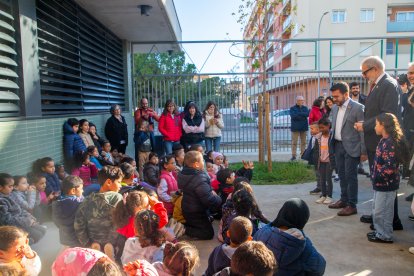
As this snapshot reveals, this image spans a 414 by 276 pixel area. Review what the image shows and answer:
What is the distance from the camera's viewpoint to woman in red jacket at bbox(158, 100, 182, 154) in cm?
855

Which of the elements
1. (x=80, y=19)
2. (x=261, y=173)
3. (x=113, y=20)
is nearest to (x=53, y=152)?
(x=80, y=19)

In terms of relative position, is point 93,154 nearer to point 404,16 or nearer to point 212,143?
point 212,143

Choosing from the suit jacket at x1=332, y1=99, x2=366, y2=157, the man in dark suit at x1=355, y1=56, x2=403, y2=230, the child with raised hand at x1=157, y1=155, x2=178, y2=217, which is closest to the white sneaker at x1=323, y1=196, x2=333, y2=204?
the suit jacket at x1=332, y1=99, x2=366, y2=157

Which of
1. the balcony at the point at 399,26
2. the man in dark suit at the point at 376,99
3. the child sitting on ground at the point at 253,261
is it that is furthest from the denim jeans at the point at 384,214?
the balcony at the point at 399,26

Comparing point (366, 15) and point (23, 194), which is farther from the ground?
point (366, 15)

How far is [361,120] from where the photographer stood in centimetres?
536

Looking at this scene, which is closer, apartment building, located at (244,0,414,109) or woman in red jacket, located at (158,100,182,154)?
woman in red jacket, located at (158,100,182,154)

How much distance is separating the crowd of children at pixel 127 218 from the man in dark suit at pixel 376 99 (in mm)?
1761

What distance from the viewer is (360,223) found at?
5.18 meters

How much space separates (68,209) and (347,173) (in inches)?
149

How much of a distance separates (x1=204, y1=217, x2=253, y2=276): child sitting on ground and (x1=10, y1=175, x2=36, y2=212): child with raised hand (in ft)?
8.77

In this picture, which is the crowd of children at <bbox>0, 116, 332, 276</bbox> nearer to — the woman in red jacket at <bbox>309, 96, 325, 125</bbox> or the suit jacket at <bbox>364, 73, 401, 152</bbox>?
the suit jacket at <bbox>364, 73, 401, 152</bbox>

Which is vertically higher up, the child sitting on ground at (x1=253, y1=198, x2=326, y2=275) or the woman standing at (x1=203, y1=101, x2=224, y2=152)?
the woman standing at (x1=203, y1=101, x2=224, y2=152)

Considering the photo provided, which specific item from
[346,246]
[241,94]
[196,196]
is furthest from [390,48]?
[196,196]
